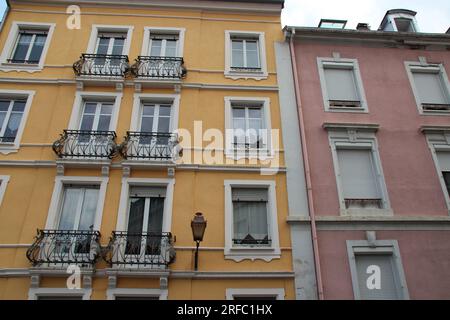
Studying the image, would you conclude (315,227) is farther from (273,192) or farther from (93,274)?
(93,274)

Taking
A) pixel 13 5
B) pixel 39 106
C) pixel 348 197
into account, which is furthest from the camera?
pixel 13 5

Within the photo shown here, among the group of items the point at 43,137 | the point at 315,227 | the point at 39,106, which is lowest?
the point at 315,227

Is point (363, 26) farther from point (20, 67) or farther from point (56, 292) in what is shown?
point (56, 292)

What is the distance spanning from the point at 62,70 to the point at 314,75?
8.09 m

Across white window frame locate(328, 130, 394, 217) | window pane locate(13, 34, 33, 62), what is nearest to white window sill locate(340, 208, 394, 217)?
white window frame locate(328, 130, 394, 217)

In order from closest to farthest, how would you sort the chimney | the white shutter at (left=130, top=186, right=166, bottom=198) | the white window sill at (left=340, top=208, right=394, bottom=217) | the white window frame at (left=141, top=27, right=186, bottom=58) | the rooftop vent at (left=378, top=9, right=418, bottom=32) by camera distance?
1. the white window sill at (left=340, top=208, right=394, bottom=217)
2. the white shutter at (left=130, top=186, right=166, bottom=198)
3. the white window frame at (left=141, top=27, right=186, bottom=58)
4. the chimney
5. the rooftop vent at (left=378, top=9, right=418, bottom=32)

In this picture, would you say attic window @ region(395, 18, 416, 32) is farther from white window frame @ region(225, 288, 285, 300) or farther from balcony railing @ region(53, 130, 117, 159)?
balcony railing @ region(53, 130, 117, 159)

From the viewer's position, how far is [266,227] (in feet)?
32.5

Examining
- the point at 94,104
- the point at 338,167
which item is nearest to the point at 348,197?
the point at 338,167

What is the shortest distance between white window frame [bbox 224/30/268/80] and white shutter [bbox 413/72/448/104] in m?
5.16

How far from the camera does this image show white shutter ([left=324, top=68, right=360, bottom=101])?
12062mm

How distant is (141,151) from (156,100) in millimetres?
1955

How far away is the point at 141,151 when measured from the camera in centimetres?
1045

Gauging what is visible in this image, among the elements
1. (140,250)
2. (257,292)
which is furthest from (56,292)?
(257,292)
